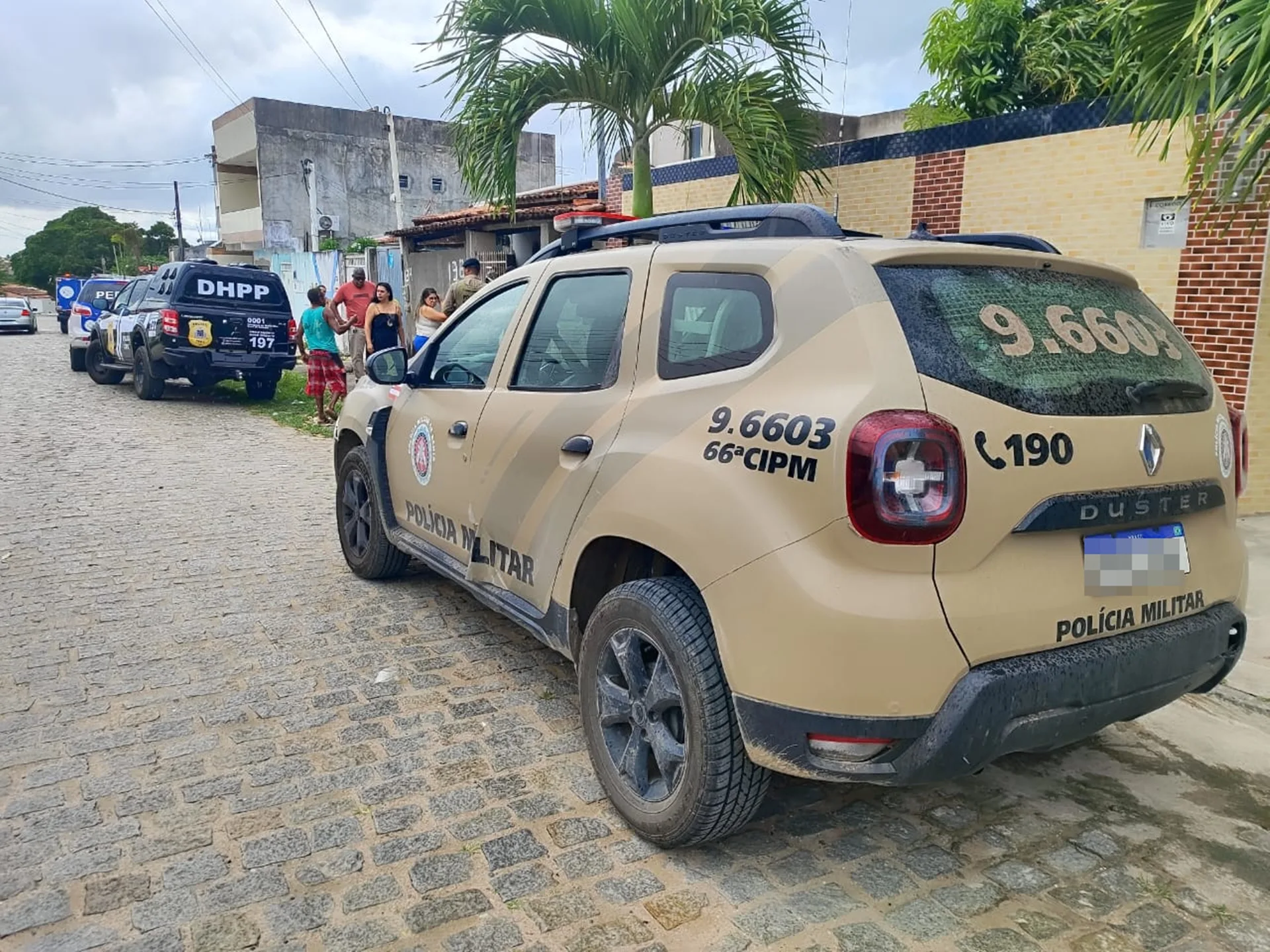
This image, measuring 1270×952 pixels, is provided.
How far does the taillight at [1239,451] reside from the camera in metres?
2.94

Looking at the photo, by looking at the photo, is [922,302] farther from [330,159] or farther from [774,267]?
[330,159]

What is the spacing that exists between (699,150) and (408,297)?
895 cm

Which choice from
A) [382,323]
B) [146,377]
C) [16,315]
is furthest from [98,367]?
[16,315]

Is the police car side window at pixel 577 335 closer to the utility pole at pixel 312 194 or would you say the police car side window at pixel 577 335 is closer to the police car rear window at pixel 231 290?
the police car rear window at pixel 231 290

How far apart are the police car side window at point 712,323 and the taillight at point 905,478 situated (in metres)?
0.50

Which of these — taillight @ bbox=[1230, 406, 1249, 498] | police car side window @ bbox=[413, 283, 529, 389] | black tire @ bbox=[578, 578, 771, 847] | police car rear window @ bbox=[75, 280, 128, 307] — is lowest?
black tire @ bbox=[578, 578, 771, 847]

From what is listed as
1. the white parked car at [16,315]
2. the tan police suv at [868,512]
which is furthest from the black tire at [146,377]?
the white parked car at [16,315]

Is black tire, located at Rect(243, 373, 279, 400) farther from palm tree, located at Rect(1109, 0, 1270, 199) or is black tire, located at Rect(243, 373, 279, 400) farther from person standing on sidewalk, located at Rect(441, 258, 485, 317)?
palm tree, located at Rect(1109, 0, 1270, 199)

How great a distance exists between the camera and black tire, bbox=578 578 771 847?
8.30 feet

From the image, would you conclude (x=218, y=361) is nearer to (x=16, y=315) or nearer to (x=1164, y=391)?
(x=1164, y=391)

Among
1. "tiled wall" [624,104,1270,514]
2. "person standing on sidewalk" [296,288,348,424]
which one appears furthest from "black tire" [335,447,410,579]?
"person standing on sidewalk" [296,288,348,424]

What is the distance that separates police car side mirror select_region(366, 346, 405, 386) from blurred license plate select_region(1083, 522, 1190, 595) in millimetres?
3189

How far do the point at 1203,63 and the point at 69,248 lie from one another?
79445 millimetres

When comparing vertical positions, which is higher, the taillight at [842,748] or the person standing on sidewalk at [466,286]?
the person standing on sidewalk at [466,286]
